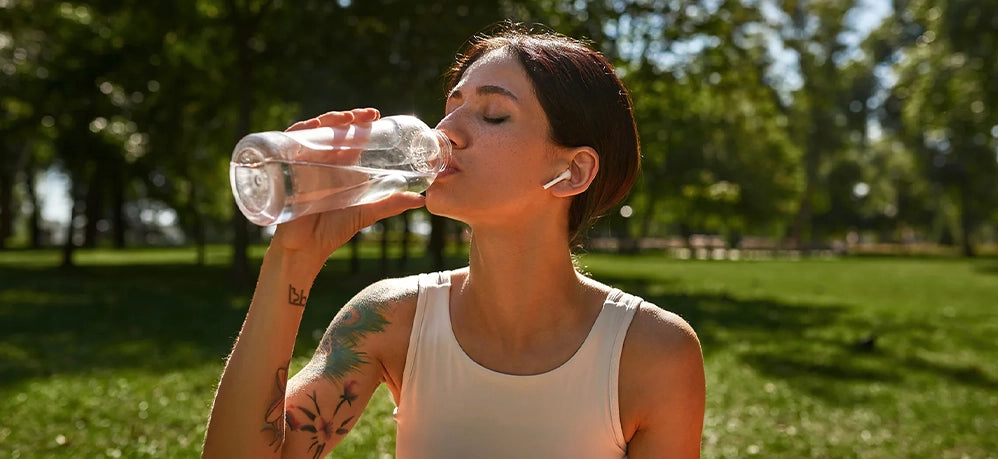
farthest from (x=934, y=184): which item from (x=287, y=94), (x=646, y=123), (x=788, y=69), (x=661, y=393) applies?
(x=661, y=393)

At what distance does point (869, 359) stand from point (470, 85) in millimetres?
9400

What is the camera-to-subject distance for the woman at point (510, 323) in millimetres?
2221

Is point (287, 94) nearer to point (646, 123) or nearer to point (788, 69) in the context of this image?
point (646, 123)

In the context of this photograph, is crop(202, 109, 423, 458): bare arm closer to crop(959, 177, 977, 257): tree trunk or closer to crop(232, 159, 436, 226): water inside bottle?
crop(232, 159, 436, 226): water inside bottle

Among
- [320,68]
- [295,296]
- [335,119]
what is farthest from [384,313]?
[320,68]

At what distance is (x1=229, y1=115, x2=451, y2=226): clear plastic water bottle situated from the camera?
185cm


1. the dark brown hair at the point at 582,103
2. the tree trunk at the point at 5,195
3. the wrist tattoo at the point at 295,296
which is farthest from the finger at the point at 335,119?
the tree trunk at the point at 5,195

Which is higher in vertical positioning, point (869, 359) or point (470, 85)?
point (470, 85)

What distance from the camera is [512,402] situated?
2377 mm

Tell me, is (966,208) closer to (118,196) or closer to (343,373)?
(118,196)

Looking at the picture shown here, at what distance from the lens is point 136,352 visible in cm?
981

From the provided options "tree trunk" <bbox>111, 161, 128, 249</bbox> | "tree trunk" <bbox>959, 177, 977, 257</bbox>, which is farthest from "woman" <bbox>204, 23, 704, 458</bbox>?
"tree trunk" <bbox>959, 177, 977, 257</bbox>

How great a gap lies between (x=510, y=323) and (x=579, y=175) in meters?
0.47

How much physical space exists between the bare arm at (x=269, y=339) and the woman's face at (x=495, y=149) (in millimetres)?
254
